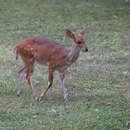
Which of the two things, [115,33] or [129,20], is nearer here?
[115,33]

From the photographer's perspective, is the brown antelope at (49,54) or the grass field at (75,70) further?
the brown antelope at (49,54)

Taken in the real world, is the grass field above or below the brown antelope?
below

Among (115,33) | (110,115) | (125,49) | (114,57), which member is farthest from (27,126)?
(115,33)

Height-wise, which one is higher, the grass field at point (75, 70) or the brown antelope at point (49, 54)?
the brown antelope at point (49, 54)

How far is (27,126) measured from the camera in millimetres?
Result: 6586

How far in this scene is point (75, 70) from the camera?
10680 millimetres

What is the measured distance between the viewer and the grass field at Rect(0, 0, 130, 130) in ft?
23.0

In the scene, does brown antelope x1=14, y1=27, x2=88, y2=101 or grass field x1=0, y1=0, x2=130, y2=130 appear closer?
grass field x1=0, y1=0, x2=130, y2=130

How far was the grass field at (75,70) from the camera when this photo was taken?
702cm

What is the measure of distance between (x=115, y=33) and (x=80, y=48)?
7.38m

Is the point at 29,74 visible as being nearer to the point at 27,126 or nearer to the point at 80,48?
the point at 80,48

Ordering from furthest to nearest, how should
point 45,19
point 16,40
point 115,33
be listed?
point 45,19, point 115,33, point 16,40

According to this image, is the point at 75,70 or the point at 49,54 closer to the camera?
the point at 49,54

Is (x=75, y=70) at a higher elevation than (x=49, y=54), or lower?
lower
